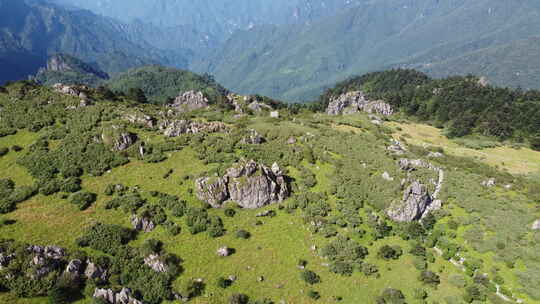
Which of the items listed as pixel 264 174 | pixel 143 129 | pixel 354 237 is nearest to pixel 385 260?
pixel 354 237

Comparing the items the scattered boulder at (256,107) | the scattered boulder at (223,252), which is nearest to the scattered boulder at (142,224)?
the scattered boulder at (223,252)

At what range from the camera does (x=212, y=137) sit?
54656 mm

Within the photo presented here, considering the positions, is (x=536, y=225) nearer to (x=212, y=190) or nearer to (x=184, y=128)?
(x=212, y=190)

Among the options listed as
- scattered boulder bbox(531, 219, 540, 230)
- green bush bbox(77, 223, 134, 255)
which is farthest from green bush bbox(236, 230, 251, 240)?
scattered boulder bbox(531, 219, 540, 230)

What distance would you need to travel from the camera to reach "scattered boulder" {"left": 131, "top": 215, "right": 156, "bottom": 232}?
1352 inches

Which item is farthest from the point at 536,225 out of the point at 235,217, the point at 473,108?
the point at 473,108

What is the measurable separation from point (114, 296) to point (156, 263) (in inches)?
200

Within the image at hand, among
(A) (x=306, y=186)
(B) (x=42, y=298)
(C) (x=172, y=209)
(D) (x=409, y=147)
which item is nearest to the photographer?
(B) (x=42, y=298)

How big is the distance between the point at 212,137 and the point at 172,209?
20.2 meters

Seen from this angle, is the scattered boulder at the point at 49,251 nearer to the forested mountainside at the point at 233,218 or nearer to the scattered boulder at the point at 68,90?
the forested mountainside at the point at 233,218

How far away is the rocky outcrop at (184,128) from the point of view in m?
55.4

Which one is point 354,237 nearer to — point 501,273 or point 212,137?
point 501,273

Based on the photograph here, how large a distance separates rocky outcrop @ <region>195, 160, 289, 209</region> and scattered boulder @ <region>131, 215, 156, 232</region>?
7665 mm

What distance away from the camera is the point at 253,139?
56.9 meters
